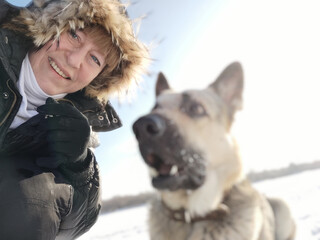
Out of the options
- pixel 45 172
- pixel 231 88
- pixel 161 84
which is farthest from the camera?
pixel 161 84

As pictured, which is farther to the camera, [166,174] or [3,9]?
[3,9]

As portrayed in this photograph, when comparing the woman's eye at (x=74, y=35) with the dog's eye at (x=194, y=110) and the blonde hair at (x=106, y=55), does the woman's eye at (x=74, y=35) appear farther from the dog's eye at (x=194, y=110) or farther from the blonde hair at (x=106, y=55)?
the dog's eye at (x=194, y=110)

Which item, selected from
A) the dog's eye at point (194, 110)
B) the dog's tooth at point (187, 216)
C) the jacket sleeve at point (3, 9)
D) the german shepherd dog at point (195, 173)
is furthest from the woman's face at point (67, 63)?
the dog's tooth at point (187, 216)

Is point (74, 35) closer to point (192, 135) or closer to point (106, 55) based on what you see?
point (106, 55)

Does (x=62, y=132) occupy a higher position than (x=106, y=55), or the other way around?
(x=106, y=55)

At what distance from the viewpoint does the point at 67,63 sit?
317 cm

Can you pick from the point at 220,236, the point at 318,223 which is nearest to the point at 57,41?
the point at 220,236

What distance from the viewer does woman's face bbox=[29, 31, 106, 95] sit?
122 inches

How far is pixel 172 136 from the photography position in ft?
6.42

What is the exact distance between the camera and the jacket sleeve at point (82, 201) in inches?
120

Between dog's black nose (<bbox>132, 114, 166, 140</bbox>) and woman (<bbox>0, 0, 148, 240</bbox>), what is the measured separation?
115 centimetres

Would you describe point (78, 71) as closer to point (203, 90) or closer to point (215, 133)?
point (203, 90)

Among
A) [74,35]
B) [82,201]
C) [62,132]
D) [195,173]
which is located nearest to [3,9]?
[74,35]

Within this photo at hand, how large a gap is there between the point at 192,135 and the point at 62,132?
1455mm
